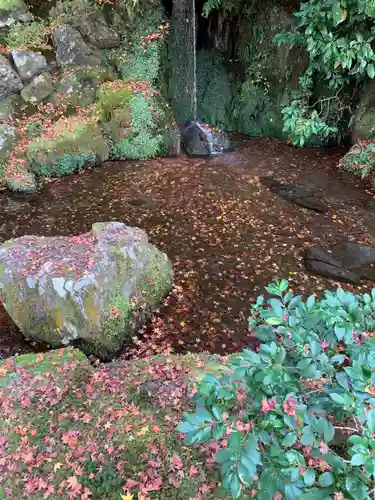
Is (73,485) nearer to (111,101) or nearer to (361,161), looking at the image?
(361,161)

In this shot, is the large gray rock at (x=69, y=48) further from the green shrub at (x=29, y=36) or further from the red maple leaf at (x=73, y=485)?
the red maple leaf at (x=73, y=485)

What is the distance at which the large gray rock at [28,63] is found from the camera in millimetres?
10102

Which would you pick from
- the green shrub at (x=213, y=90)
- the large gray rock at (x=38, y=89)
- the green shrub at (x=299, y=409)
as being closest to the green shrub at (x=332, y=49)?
the green shrub at (x=213, y=90)

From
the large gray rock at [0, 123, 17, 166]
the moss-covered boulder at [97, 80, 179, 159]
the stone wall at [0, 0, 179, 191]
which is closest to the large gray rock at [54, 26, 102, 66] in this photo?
the stone wall at [0, 0, 179, 191]

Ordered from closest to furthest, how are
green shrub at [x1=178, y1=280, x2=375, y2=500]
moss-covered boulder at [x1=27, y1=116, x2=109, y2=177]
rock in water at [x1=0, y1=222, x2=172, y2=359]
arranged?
green shrub at [x1=178, y1=280, x2=375, y2=500] → rock in water at [x1=0, y1=222, x2=172, y2=359] → moss-covered boulder at [x1=27, y1=116, x2=109, y2=177]

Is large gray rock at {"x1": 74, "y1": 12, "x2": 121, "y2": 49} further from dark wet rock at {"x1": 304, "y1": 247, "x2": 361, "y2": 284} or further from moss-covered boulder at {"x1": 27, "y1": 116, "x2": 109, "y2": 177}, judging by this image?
dark wet rock at {"x1": 304, "y1": 247, "x2": 361, "y2": 284}

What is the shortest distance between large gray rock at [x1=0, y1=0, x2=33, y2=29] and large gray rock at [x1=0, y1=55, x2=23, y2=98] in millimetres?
1746

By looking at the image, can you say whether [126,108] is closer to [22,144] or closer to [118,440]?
[22,144]

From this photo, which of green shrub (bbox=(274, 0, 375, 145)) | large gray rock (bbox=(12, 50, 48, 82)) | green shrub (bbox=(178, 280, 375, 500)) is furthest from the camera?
large gray rock (bbox=(12, 50, 48, 82))

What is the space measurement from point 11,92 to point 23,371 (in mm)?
8780

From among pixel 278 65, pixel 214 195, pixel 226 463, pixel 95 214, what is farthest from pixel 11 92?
pixel 226 463

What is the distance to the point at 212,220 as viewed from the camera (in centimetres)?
754

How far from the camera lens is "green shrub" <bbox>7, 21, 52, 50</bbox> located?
34.7 feet

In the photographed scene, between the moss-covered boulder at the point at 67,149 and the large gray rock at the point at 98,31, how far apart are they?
277 centimetres
